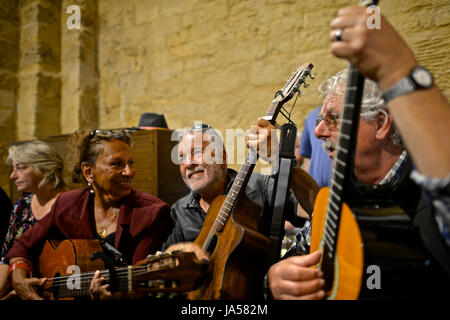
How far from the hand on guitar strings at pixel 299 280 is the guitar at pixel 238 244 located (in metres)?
0.25

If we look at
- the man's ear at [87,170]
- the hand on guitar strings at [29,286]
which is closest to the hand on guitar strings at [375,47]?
the man's ear at [87,170]

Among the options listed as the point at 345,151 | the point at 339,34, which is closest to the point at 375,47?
the point at 339,34

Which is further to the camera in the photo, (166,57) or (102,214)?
(166,57)

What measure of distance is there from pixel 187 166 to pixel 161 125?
1.18 meters

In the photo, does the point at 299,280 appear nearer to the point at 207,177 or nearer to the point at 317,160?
the point at 207,177

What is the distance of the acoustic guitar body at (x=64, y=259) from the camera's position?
1536 millimetres

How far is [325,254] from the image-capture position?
2.83ft

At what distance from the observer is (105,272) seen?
1382mm

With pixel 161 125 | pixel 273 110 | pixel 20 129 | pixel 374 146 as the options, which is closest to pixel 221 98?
pixel 161 125

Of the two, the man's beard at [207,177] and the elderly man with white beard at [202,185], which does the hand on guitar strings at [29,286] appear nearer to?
the elderly man with white beard at [202,185]

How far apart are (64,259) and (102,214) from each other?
0.36m

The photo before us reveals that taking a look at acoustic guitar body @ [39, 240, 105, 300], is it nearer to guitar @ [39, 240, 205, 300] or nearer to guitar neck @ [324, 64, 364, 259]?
guitar @ [39, 240, 205, 300]

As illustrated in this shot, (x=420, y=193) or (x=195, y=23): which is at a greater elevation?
(x=195, y=23)
